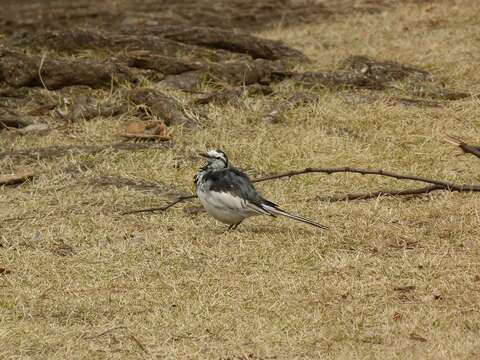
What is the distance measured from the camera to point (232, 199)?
7.64 metres

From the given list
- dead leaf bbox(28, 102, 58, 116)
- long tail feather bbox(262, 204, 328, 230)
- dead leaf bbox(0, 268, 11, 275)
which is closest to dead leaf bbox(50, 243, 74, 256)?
dead leaf bbox(0, 268, 11, 275)

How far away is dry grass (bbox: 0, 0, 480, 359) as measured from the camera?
5863 mm

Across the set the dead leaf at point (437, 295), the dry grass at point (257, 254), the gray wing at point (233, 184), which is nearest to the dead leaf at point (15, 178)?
the dry grass at point (257, 254)

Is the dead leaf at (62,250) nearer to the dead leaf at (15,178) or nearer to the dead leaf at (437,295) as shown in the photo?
the dead leaf at (15,178)

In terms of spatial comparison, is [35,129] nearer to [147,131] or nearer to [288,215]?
[147,131]

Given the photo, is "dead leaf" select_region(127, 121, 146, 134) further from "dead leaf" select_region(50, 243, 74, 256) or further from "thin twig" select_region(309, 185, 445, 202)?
"dead leaf" select_region(50, 243, 74, 256)

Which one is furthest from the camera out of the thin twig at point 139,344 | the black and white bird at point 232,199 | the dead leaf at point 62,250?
the black and white bird at point 232,199

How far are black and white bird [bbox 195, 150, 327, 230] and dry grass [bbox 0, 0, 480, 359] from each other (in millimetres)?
181

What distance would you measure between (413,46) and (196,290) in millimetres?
8275

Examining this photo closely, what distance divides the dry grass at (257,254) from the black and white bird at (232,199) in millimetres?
181

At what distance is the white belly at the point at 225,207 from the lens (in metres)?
7.63

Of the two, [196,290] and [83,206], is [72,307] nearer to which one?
[196,290]

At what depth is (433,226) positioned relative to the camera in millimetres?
7719

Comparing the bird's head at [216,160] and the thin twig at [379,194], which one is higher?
the bird's head at [216,160]
